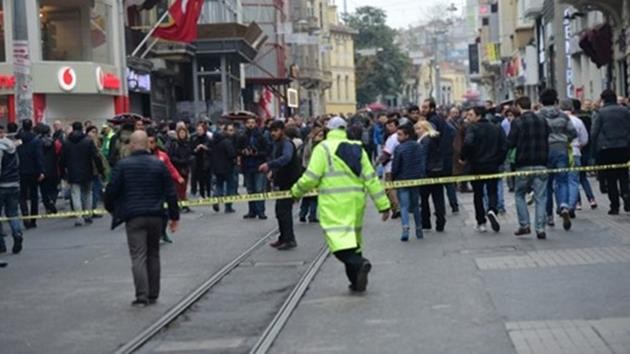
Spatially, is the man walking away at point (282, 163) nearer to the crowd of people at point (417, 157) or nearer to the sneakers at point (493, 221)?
the crowd of people at point (417, 157)

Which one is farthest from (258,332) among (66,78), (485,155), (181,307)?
(66,78)

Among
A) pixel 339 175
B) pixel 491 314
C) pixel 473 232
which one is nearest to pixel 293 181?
pixel 473 232

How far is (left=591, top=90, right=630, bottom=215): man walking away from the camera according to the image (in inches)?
744

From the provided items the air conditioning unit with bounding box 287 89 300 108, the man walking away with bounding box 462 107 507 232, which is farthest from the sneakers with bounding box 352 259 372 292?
the air conditioning unit with bounding box 287 89 300 108

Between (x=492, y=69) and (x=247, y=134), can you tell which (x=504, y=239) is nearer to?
(x=247, y=134)

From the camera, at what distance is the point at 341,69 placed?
108938 millimetres

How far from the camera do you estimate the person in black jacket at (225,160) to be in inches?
981

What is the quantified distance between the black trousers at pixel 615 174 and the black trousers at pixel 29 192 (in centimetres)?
986

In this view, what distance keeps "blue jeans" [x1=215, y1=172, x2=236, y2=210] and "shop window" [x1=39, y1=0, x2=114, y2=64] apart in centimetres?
1368

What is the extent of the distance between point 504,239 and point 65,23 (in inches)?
979

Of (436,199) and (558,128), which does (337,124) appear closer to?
(558,128)

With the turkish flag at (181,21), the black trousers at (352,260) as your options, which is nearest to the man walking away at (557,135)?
the black trousers at (352,260)

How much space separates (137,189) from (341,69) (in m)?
96.5

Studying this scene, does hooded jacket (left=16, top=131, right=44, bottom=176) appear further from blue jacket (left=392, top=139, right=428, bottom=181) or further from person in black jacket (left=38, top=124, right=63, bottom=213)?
blue jacket (left=392, top=139, right=428, bottom=181)
